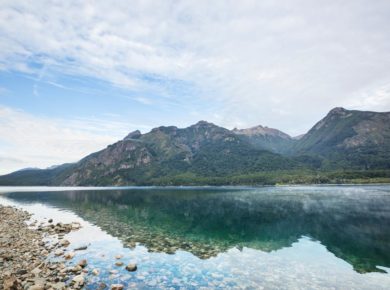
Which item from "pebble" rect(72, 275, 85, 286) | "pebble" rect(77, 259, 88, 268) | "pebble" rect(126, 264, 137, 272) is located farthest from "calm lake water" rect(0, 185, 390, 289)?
"pebble" rect(77, 259, 88, 268)

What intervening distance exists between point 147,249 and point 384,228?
4250 cm

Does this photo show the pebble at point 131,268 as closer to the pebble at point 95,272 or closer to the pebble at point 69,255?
the pebble at point 95,272

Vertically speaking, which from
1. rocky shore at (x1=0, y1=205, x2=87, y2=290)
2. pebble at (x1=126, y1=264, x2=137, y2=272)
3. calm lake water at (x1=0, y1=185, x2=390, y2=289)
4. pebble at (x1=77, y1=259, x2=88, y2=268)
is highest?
rocky shore at (x1=0, y1=205, x2=87, y2=290)

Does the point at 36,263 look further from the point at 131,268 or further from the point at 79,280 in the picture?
the point at 131,268

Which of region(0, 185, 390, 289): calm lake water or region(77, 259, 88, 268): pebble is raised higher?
region(77, 259, 88, 268): pebble

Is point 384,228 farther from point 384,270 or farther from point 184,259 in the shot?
point 184,259

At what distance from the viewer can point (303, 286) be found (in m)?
22.8

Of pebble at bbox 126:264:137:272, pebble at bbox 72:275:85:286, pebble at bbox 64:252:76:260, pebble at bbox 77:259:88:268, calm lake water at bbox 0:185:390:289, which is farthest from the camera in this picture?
pebble at bbox 64:252:76:260

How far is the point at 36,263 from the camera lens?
2772 centimetres

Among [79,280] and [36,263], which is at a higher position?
[36,263]

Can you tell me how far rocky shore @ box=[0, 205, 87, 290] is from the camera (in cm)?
2181

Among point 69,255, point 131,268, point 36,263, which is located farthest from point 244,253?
point 36,263

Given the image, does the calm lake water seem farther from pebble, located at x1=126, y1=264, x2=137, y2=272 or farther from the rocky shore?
the rocky shore

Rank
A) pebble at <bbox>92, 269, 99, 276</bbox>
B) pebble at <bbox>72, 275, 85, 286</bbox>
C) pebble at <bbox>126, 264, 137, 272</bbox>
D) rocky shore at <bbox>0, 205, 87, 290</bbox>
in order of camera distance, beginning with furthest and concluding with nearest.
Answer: pebble at <bbox>126, 264, 137, 272</bbox>
pebble at <bbox>92, 269, 99, 276</bbox>
pebble at <bbox>72, 275, 85, 286</bbox>
rocky shore at <bbox>0, 205, 87, 290</bbox>
